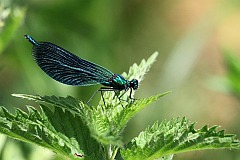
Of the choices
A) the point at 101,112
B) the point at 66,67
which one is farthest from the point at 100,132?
the point at 66,67

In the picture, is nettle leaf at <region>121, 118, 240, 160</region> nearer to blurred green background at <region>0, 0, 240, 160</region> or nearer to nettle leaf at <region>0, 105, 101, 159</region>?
nettle leaf at <region>0, 105, 101, 159</region>

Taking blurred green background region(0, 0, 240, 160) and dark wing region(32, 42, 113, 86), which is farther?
blurred green background region(0, 0, 240, 160)

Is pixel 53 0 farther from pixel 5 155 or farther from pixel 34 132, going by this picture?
pixel 34 132

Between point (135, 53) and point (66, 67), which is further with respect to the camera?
point (135, 53)

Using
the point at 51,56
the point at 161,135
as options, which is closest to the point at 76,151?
the point at 161,135

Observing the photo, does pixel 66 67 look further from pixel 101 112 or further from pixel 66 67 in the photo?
pixel 101 112

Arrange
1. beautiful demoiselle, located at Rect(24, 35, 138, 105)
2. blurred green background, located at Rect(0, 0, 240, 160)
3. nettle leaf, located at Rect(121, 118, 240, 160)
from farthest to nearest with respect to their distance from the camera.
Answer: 1. blurred green background, located at Rect(0, 0, 240, 160)
2. beautiful demoiselle, located at Rect(24, 35, 138, 105)
3. nettle leaf, located at Rect(121, 118, 240, 160)

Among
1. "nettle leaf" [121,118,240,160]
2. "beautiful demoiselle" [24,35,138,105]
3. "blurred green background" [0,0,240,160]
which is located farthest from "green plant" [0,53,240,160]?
"blurred green background" [0,0,240,160]
